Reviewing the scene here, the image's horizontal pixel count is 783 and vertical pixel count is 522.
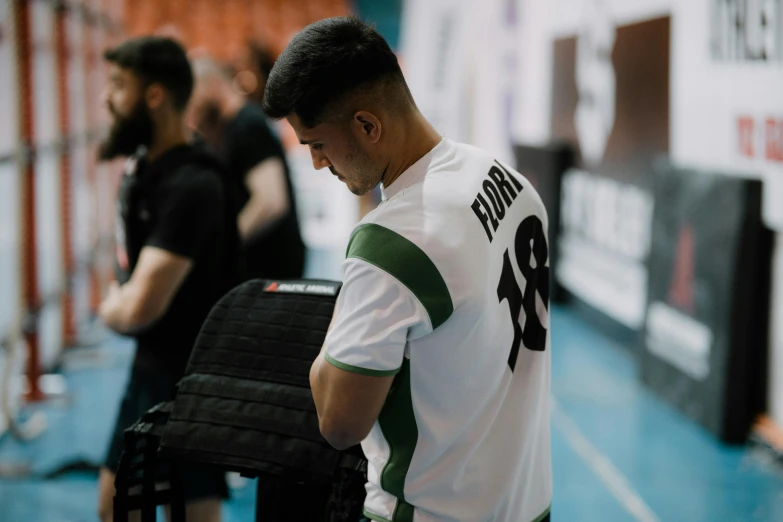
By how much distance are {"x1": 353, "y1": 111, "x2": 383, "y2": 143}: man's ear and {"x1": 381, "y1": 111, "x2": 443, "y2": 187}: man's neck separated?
1.7 inches

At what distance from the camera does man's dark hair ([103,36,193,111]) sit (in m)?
2.08

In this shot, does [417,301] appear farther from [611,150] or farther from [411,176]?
[611,150]

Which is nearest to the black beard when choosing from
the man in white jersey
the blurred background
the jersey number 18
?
the blurred background

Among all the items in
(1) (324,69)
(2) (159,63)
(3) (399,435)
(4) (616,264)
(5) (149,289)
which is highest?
(2) (159,63)

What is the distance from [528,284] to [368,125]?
38cm

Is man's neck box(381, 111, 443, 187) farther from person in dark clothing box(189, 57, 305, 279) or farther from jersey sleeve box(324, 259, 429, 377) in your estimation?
person in dark clothing box(189, 57, 305, 279)

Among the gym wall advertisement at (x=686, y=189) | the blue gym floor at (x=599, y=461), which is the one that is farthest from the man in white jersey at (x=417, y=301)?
the gym wall advertisement at (x=686, y=189)

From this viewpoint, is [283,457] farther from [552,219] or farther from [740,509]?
[552,219]

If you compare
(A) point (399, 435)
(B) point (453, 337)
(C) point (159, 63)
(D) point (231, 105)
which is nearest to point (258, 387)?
(A) point (399, 435)

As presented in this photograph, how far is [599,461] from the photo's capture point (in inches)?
147

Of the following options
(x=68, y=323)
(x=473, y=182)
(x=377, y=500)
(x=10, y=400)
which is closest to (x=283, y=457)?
(x=377, y=500)

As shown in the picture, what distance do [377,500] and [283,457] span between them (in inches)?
6.4

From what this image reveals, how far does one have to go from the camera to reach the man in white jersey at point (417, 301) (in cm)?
114

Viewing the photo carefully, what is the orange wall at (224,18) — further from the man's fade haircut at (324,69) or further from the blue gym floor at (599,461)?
the man's fade haircut at (324,69)
